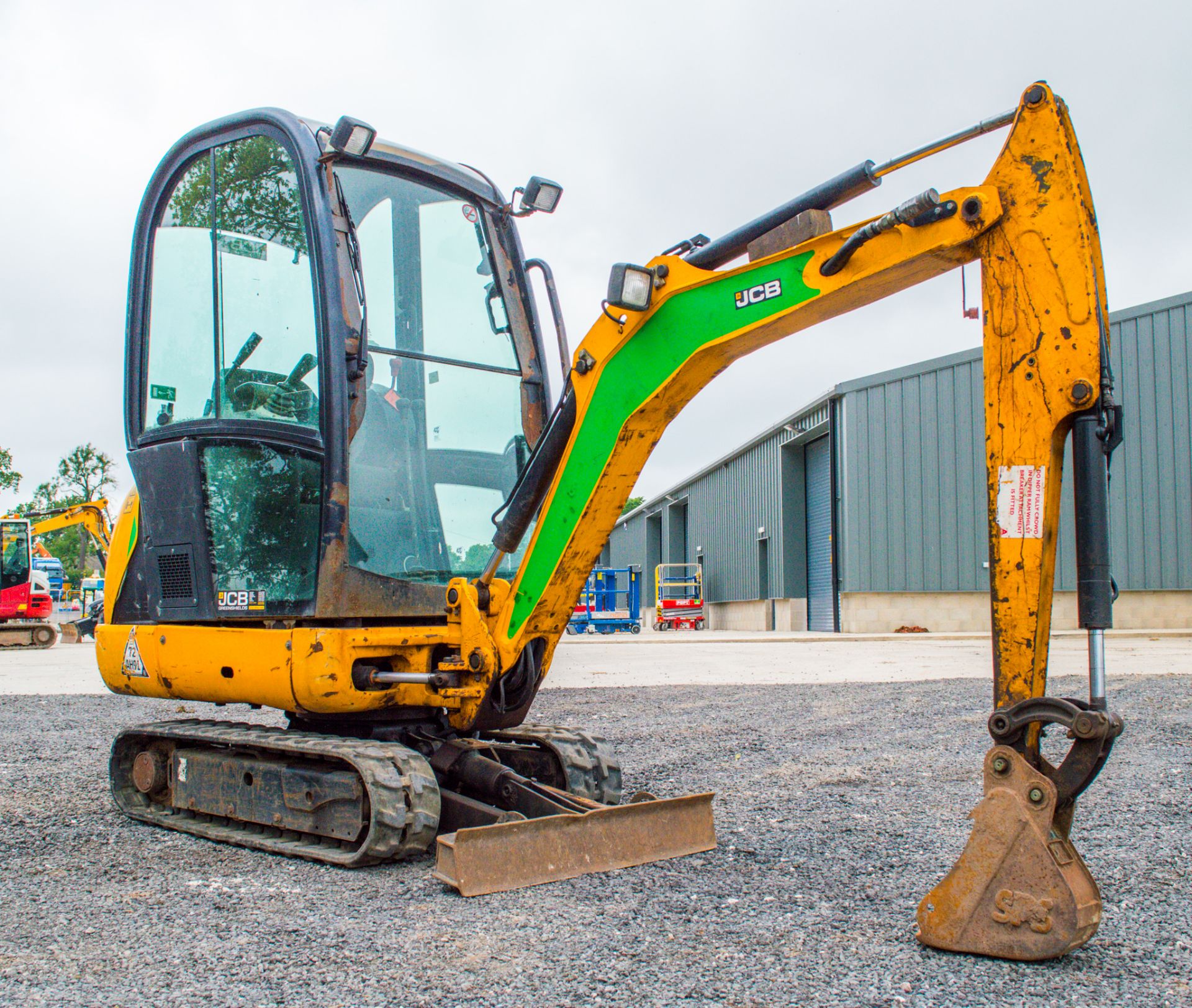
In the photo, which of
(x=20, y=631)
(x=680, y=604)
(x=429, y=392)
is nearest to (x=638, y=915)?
(x=429, y=392)

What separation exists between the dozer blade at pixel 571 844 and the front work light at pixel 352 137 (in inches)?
110

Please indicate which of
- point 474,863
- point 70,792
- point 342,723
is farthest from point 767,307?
point 70,792

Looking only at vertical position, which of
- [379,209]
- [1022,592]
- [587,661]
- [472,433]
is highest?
[379,209]

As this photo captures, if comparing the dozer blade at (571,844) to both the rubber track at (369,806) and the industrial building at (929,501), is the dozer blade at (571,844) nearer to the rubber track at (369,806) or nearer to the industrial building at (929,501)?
the rubber track at (369,806)

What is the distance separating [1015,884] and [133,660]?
4063mm

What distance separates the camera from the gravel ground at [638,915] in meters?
2.88

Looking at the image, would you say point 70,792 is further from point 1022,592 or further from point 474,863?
point 1022,592

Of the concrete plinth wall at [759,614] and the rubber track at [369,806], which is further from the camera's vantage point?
the concrete plinth wall at [759,614]

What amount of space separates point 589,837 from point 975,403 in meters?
21.7

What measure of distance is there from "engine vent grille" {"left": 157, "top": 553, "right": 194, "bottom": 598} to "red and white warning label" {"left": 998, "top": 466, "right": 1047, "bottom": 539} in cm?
353

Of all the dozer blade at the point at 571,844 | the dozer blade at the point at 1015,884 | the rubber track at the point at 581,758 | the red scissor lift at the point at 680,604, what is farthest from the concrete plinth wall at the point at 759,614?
the dozer blade at the point at 1015,884

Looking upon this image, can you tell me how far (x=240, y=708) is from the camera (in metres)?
11.1

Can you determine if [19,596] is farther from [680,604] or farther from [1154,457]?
[1154,457]

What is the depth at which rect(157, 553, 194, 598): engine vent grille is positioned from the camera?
499 centimetres
